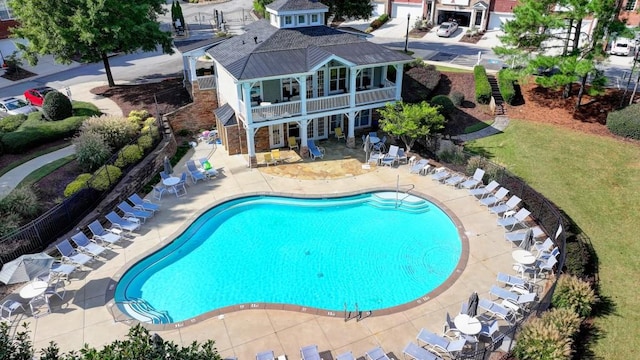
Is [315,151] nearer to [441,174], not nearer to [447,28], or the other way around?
[441,174]

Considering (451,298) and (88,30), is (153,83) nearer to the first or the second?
(88,30)

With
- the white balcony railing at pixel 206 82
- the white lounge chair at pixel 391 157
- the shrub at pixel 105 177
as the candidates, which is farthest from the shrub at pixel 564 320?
the white balcony railing at pixel 206 82

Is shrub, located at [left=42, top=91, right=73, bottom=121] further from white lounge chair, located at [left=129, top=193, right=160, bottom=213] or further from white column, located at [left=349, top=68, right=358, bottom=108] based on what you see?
white column, located at [left=349, top=68, right=358, bottom=108]

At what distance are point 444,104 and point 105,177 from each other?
21.8 meters

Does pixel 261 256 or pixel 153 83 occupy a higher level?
pixel 153 83

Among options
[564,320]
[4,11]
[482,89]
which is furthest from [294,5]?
[4,11]

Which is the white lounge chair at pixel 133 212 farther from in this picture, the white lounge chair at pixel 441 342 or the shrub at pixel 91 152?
the white lounge chair at pixel 441 342

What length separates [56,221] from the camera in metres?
20.1

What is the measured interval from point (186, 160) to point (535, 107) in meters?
23.8

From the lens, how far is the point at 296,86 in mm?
28609

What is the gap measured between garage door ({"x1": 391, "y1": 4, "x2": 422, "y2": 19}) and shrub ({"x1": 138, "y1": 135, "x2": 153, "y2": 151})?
41.8 meters

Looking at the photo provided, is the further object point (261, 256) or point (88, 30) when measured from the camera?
point (88, 30)

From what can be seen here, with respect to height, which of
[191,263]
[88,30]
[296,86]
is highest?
[88,30]

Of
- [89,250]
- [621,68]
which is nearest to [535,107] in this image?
[621,68]
